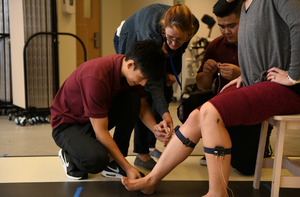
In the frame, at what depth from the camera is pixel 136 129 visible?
7.50ft

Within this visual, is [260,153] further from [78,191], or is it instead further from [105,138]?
[78,191]

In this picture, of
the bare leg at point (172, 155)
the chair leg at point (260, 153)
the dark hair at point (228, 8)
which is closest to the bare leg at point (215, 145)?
the bare leg at point (172, 155)

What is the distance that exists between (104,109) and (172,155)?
425mm

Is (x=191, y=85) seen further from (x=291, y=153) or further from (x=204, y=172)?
(x=204, y=172)

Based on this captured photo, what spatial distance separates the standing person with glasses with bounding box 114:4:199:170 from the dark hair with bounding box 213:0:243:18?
0.15 m

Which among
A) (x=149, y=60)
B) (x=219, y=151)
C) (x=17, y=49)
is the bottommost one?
(x=219, y=151)

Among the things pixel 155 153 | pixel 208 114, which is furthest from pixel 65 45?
pixel 208 114

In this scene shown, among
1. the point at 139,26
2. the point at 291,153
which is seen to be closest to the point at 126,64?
the point at 139,26

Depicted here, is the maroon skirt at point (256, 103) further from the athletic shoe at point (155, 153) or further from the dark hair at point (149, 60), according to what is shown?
the athletic shoe at point (155, 153)

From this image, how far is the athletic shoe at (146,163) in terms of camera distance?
2.20 meters

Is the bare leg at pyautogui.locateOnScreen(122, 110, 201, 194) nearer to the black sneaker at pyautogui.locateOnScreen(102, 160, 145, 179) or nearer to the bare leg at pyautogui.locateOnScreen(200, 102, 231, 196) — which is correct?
the bare leg at pyautogui.locateOnScreen(200, 102, 231, 196)

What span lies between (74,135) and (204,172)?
0.86 meters

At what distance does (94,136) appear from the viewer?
6.61ft

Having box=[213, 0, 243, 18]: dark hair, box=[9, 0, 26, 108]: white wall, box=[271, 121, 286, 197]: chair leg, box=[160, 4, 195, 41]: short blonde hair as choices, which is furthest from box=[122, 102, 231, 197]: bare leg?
box=[9, 0, 26, 108]: white wall
